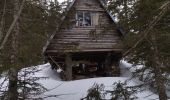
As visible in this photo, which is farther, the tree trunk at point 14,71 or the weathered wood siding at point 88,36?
the weathered wood siding at point 88,36

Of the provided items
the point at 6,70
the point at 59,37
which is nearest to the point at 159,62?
the point at 6,70

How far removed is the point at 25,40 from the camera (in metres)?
11.9

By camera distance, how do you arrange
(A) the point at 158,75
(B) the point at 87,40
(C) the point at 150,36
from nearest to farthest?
(C) the point at 150,36 < (A) the point at 158,75 < (B) the point at 87,40

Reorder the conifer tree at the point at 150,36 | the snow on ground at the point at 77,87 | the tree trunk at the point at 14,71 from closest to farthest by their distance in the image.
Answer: the tree trunk at the point at 14,71 < the conifer tree at the point at 150,36 < the snow on ground at the point at 77,87

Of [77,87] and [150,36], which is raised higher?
[150,36]

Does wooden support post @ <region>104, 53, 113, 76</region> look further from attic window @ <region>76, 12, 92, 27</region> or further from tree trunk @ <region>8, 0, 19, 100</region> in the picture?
tree trunk @ <region>8, 0, 19, 100</region>

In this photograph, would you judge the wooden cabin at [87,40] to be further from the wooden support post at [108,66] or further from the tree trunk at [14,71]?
the tree trunk at [14,71]

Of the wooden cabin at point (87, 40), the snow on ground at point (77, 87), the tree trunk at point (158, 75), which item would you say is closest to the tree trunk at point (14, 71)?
the tree trunk at point (158, 75)

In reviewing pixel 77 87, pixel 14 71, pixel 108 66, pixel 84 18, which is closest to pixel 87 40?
pixel 84 18

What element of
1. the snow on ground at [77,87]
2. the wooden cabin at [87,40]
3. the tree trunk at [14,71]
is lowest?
the snow on ground at [77,87]

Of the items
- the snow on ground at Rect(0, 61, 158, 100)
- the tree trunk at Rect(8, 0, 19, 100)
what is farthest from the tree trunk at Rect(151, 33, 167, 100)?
the tree trunk at Rect(8, 0, 19, 100)

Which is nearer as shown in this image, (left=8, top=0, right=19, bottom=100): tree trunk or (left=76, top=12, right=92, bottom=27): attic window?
(left=8, top=0, right=19, bottom=100): tree trunk

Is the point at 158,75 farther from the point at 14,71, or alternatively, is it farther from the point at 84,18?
the point at 84,18

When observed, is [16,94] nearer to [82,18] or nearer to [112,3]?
[112,3]
